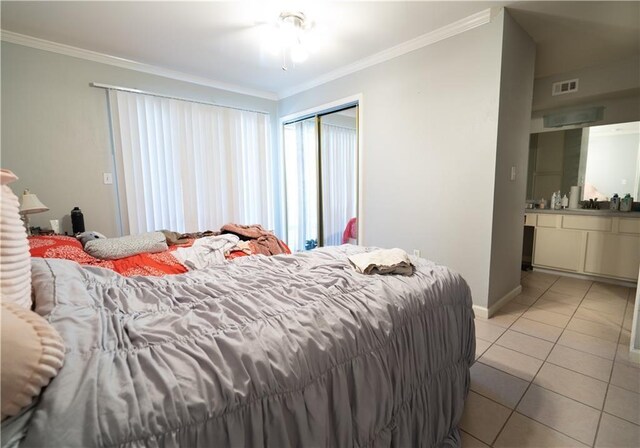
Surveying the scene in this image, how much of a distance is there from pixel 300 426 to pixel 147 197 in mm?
3406

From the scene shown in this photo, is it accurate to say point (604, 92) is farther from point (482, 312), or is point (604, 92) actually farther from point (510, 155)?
point (482, 312)

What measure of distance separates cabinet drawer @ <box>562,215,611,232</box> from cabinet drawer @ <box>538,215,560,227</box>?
3.6 inches

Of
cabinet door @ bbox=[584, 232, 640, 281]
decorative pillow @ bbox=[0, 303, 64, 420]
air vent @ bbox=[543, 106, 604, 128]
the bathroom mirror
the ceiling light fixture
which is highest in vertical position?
the ceiling light fixture

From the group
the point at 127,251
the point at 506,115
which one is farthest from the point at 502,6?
the point at 127,251

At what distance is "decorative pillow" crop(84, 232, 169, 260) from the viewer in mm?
2229

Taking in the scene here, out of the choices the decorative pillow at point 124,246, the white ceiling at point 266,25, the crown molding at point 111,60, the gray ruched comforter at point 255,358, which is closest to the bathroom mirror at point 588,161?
the white ceiling at point 266,25

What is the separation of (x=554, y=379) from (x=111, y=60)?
4782 millimetres

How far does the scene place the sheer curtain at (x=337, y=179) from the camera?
429cm

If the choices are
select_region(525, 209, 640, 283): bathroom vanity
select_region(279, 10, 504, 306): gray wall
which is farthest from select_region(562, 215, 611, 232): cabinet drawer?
select_region(279, 10, 504, 306): gray wall

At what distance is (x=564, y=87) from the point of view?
11.6 ft

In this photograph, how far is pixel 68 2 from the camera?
2162 millimetres

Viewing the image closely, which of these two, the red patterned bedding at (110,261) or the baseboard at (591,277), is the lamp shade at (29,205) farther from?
the baseboard at (591,277)

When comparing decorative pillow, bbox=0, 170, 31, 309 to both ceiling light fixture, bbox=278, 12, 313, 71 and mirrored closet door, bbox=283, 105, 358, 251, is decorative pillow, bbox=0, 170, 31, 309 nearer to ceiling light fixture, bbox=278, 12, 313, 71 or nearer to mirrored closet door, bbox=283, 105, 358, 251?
ceiling light fixture, bbox=278, 12, 313, 71

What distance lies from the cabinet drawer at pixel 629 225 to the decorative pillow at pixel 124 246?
4.89 m
